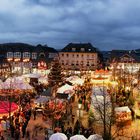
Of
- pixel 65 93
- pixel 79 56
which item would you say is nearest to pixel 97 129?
pixel 65 93

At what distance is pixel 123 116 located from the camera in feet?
94.7

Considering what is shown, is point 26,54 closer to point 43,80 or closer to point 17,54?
point 17,54

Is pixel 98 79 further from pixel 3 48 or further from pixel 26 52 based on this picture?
pixel 3 48

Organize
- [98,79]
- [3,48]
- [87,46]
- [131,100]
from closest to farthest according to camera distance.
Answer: [131,100] < [98,79] < [87,46] < [3,48]

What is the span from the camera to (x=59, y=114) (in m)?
28.8

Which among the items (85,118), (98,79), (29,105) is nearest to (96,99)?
(85,118)

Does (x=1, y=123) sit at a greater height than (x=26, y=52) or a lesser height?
lesser

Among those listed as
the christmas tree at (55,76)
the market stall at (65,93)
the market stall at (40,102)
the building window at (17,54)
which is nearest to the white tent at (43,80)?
the christmas tree at (55,76)

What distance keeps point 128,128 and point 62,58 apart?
91471mm

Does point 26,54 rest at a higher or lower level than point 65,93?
higher

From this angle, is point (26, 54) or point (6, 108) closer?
point (6, 108)

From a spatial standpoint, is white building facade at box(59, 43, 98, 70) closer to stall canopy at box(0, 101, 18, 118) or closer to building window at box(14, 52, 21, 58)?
building window at box(14, 52, 21, 58)

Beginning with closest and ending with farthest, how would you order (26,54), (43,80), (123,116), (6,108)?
(6,108)
(123,116)
(43,80)
(26,54)

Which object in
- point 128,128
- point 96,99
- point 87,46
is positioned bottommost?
point 128,128
